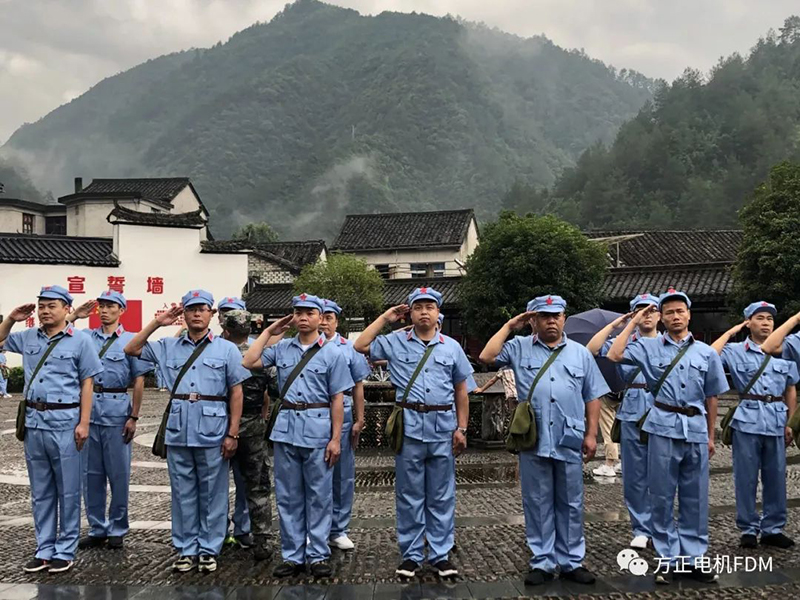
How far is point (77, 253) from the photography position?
2761 cm

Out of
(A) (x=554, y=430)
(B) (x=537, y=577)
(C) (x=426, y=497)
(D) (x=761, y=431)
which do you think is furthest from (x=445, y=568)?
(D) (x=761, y=431)

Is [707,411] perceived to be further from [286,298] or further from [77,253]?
[286,298]

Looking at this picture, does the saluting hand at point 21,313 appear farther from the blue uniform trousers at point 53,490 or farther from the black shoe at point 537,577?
the black shoe at point 537,577

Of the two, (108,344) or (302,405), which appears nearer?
(302,405)

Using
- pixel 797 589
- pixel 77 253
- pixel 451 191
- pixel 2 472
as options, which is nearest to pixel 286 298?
pixel 77 253

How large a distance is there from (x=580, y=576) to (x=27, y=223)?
3706cm

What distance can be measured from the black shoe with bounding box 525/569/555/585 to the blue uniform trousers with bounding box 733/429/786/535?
1.99m

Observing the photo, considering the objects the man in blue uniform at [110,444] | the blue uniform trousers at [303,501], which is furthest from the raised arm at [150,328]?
the blue uniform trousers at [303,501]

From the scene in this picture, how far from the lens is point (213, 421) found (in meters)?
5.83

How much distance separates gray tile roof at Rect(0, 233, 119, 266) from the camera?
26562mm

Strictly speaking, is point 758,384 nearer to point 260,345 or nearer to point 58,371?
point 260,345

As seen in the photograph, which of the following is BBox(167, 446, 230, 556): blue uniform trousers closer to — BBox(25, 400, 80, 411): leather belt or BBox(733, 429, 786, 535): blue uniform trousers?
BBox(25, 400, 80, 411): leather belt

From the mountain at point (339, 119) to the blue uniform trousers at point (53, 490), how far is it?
241 ft

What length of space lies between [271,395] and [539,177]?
3939 inches
